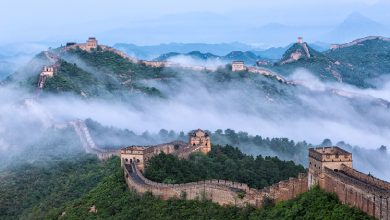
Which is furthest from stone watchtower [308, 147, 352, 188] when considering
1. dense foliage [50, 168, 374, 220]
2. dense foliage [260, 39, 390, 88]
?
dense foliage [260, 39, 390, 88]

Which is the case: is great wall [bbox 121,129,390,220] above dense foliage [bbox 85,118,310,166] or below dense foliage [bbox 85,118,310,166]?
above

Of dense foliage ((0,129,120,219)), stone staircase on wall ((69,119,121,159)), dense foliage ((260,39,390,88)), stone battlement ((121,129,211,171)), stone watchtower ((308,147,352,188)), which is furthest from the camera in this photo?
dense foliage ((260,39,390,88))

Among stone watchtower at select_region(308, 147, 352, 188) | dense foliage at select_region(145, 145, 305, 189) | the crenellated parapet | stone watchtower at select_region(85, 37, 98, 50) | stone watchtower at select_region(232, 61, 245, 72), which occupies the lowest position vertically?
dense foliage at select_region(145, 145, 305, 189)

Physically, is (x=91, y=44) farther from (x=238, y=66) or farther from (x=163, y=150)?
(x=163, y=150)

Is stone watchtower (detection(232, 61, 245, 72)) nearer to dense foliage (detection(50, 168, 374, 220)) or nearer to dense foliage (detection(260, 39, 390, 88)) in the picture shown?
dense foliage (detection(260, 39, 390, 88))

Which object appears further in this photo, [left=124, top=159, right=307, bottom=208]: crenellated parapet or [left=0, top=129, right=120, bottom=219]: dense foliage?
[left=0, top=129, right=120, bottom=219]: dense foliage

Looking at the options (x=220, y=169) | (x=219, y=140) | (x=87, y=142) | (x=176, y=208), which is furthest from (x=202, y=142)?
(x=219, y=140)
